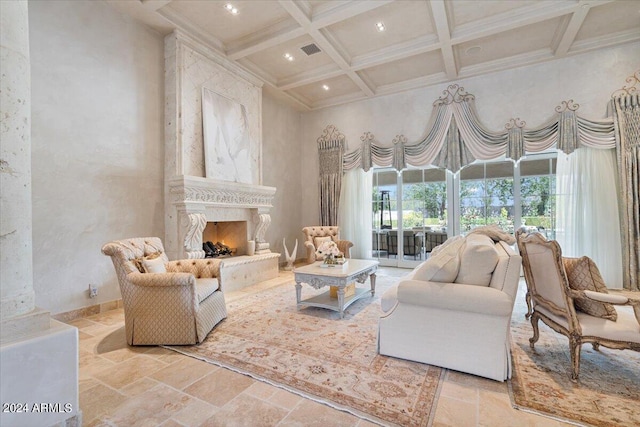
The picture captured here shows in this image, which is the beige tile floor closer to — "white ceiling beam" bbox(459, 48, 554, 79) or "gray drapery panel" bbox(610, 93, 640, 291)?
"gray drapery panel" bbox(610, 93, 640, 291)

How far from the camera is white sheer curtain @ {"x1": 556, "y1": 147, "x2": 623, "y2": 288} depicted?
446 centimetres

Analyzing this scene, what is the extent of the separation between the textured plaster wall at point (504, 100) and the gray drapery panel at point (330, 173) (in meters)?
0.22

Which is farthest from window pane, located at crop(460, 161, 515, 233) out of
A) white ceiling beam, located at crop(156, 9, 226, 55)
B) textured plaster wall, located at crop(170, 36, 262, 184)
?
white ceiling beam, located at crop(156, 9, 226, 55)

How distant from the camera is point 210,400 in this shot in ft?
6.15

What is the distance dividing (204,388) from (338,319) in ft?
5.20

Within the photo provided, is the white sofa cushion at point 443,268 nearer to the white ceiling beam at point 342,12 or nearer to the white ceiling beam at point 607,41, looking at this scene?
the white ceiling beam at point 342,12

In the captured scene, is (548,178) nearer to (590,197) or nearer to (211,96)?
(590,197)

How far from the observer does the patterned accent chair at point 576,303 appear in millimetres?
1923

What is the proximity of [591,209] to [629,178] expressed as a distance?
602mm

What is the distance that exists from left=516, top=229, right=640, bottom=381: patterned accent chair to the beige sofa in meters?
0.27

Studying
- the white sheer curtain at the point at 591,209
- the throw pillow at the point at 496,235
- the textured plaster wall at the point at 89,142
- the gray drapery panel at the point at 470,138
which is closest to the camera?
the throw pillow at the point at 496,235

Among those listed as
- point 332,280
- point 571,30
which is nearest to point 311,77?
point 571,30

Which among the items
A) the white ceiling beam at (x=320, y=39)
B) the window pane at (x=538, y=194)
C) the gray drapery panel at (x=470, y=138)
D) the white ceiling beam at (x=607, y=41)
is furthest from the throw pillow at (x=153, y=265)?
the white ceiling beam at (x=607, y=41)

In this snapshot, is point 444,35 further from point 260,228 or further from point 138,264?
point 138,264
